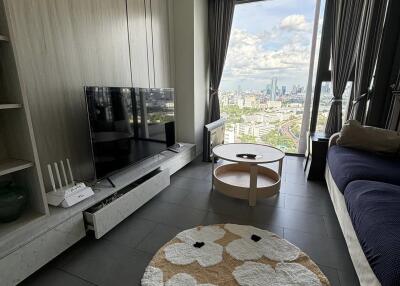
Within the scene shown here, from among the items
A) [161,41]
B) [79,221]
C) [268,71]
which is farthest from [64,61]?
[268,71]

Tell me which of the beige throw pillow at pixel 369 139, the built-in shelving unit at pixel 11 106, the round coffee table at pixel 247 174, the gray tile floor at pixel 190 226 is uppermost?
the built-in shelving unit at pixel 11 106

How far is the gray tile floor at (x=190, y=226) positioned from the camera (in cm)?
142

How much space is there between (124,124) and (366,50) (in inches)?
119

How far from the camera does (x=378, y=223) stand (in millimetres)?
1132

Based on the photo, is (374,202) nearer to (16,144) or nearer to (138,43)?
(16,144)

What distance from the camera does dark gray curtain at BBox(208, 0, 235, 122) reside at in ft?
11.5

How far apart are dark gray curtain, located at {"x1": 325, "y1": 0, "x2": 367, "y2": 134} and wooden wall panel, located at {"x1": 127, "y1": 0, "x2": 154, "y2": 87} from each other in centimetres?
265

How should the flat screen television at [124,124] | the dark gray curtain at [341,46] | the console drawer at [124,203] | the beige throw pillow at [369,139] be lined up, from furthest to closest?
1. the dark gray curtain at [341,46]
2. the beige throw pillow at [369,139]
3. the flat screen television at [124,124]
4. the console drawer at [124,203]

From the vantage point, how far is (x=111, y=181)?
1.95m

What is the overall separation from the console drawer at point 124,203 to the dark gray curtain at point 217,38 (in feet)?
6.29

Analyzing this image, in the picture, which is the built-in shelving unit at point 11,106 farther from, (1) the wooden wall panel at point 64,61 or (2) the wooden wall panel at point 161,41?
(2) the wooden wall panel at point 161,41

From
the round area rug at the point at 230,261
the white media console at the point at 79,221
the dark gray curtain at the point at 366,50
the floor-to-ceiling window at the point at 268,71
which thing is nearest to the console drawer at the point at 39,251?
the white media console at the point at 79,221

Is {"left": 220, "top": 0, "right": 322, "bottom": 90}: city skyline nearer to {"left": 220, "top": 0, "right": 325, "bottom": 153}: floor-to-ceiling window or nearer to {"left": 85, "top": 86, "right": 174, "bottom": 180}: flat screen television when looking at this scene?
{"left": 220, "top": 0, "right": 325, "bottom": 153}: floor-to-ceiling window

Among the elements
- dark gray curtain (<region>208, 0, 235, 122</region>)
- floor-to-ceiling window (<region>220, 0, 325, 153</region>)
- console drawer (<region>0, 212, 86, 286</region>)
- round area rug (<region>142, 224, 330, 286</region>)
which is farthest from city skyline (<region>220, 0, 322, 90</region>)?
console drawer (<region>0, 212, 86, 286</region>)
